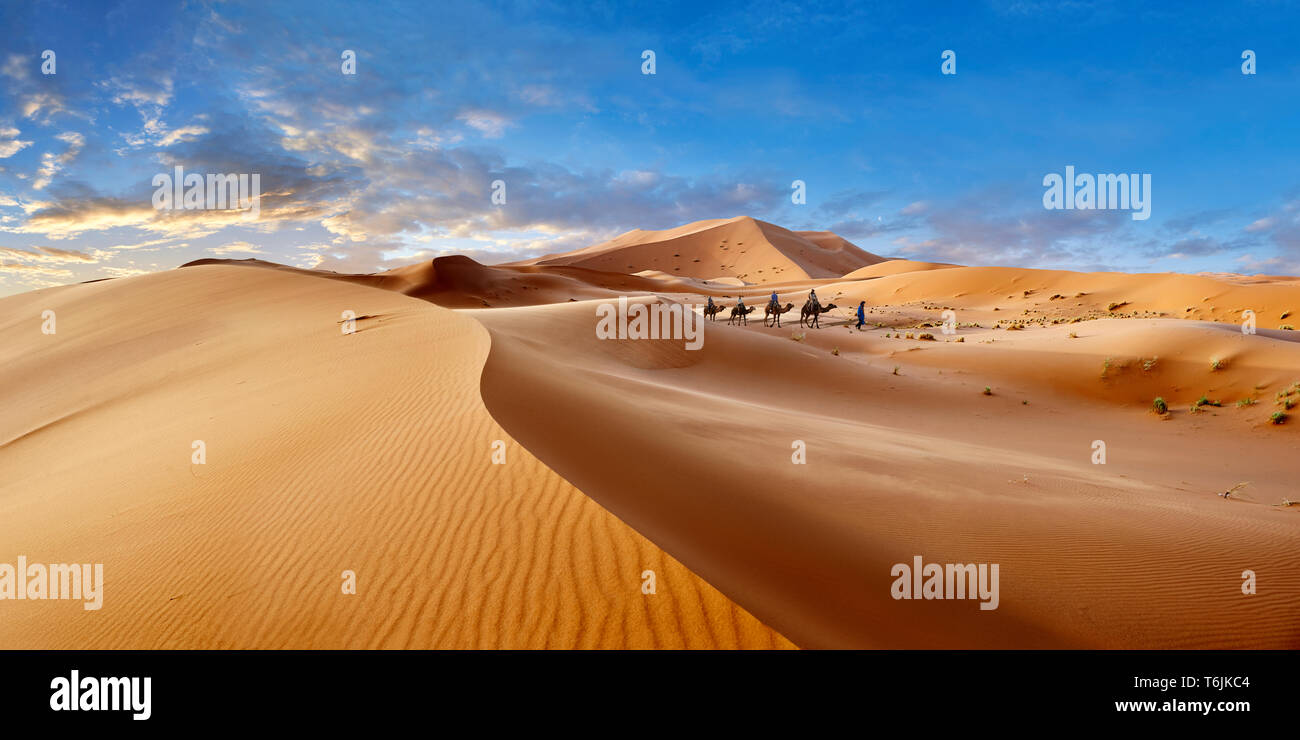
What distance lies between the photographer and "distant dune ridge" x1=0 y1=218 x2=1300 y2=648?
2.97 metres

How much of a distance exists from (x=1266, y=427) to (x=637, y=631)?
48.1ft

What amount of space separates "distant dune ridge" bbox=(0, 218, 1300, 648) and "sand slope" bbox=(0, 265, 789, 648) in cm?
2

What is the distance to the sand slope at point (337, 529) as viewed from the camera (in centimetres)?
274

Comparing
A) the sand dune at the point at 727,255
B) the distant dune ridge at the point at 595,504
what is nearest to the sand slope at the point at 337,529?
the distant dune ridge at the point at 595,504

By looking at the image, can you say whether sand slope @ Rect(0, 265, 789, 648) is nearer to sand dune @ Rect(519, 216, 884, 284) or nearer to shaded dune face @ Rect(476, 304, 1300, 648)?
shaded dune face @ Rect(476, 304, 1300, 648)

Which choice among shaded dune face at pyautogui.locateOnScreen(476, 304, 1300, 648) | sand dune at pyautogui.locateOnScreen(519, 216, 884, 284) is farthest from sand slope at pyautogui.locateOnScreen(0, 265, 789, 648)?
sand dune at pyautogui.locateOnScreen(519, 216, 884, 284)

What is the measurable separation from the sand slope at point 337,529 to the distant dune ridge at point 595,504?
21mm

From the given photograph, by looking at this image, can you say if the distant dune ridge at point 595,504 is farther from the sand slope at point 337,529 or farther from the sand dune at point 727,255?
the sand dune at point 727,255

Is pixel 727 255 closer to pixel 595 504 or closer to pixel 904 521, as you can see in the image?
pixel 904 521

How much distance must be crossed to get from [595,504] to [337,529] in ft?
5.77

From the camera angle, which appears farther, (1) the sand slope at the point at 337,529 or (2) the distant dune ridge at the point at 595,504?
(2) the distant dune ridge at the point at 595,504
